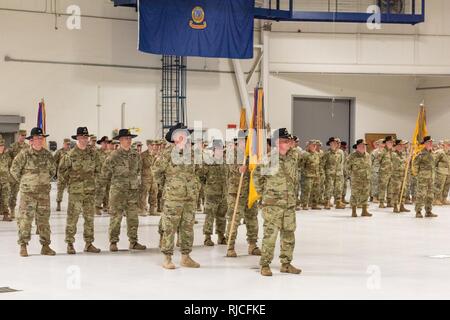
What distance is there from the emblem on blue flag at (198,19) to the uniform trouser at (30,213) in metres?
13.0

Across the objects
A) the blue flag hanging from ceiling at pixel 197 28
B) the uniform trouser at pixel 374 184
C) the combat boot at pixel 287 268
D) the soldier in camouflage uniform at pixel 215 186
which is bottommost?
the combat boot at pixel 287 268

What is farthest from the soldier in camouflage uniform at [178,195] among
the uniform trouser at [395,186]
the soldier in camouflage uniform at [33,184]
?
the uniform trouser at [395,186]

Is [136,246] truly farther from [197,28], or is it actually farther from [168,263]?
[197,28]

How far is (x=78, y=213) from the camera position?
10602 mm

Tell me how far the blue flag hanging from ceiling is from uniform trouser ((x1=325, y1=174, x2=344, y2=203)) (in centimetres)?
635

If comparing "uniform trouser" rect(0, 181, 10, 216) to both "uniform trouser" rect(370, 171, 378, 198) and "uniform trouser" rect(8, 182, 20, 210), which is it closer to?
"uniform trouser" rect(8, 182, 20, 210)

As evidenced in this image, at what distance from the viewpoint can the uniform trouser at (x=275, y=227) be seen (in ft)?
28.8

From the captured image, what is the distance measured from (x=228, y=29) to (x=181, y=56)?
1.76 metres

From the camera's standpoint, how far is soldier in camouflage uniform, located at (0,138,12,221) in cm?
1488

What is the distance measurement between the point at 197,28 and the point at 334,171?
6955 mm

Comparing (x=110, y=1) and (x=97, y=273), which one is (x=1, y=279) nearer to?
(x=97, y=273)

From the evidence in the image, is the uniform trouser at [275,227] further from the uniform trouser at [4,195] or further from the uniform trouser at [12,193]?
the uniform trouser at [12,193]

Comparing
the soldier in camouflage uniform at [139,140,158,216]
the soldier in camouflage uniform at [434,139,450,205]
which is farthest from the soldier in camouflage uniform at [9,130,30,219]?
the soldier in camouflage uniform at [434,139,450,205]

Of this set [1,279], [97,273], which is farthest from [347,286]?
[1,279]
